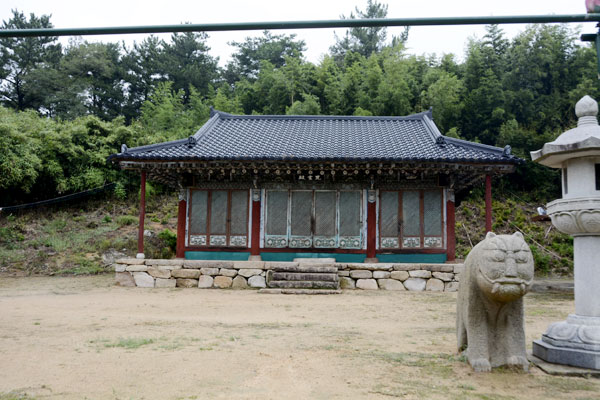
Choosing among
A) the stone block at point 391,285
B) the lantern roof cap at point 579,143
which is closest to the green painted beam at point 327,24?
the lantern roof cap at point 579,143

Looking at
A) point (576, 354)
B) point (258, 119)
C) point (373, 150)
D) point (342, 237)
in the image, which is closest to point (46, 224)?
point (258, 119)

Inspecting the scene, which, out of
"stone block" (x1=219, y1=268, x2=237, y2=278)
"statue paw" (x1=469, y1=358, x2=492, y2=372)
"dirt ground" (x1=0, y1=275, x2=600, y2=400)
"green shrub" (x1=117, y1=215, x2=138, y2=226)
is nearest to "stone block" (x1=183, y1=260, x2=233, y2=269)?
"stone block" (x1=219, y1=268, x2=237, y2=278)

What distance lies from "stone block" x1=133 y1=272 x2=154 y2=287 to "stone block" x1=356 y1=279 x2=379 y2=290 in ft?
19.2

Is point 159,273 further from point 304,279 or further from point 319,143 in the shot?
point 319,143

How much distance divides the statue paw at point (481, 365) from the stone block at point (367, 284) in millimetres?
7970

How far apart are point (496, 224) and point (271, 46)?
24954 mm

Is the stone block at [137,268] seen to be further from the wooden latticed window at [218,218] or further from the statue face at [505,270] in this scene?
the statue face at [505,270]

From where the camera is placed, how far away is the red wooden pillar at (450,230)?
13633mm

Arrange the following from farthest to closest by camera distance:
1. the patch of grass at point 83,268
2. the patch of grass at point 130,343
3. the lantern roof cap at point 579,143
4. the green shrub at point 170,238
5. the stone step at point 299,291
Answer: the green shrub at point 170,238
the patch of grass at point 83,268
the stone step at point 299,291
the patch of grass at point 130,343
the lantern roof cap at point 579,143

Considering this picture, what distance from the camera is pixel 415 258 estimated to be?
1378 centimetres

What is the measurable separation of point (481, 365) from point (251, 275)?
8.68m

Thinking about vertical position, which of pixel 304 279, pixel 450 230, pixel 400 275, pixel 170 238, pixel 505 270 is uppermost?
pixel 450 230

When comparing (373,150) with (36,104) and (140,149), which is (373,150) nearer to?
(140,149)

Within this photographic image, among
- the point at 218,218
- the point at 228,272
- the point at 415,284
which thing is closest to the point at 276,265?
the point at 228,272
